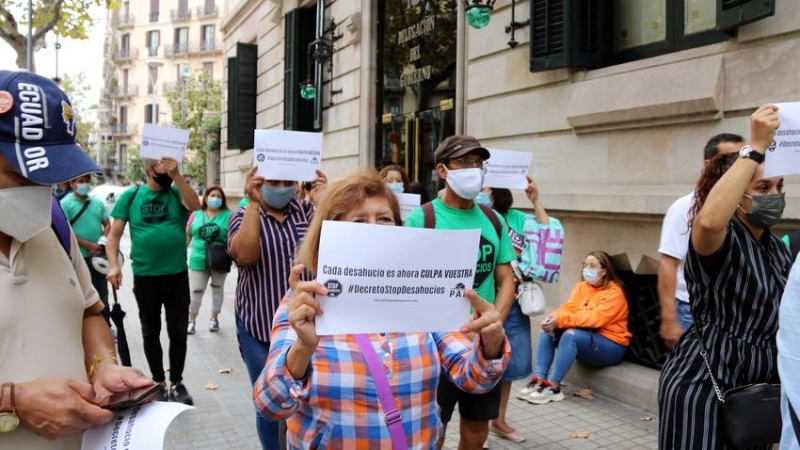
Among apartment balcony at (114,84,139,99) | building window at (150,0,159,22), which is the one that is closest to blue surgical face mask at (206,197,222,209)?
building window at (150,0,159,22)

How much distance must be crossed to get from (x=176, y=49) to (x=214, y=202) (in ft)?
224

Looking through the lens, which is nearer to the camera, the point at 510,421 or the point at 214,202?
the point at 510,421

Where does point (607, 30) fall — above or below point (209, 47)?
below

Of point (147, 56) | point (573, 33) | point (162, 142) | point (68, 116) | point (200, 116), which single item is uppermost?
point (147, 56)

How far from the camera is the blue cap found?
1.61 m

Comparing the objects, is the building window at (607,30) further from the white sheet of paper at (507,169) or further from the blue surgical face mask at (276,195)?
the blue surgical face mask at (276,195)

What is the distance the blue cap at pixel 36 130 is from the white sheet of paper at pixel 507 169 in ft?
11.5

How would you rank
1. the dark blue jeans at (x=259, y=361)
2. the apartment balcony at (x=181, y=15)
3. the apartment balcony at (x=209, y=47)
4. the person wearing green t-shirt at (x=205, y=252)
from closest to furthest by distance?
the dark blue jeans at (x=259, y=361) < the person wearing green t-shirt at (x=205, y=252) < the apartment balcony at (x=209, y=47) < the apartment balcony at (x=181, y=15)

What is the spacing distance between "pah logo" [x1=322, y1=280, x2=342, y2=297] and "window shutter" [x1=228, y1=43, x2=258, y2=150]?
1668 cm

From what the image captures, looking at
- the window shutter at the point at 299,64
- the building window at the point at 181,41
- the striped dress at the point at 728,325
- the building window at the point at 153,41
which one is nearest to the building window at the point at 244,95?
the window shutter at the point at 299,64

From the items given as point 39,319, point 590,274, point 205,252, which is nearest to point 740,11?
point 590,274

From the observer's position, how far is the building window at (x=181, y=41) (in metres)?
70.2

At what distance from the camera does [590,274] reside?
6.06 meters

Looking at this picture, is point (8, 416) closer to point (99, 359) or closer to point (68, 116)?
point (99, 359)
